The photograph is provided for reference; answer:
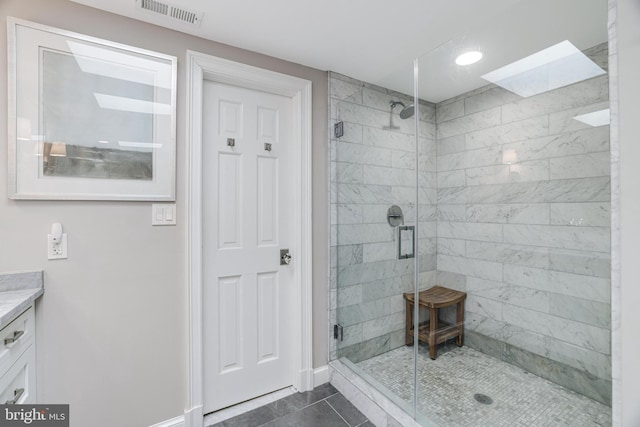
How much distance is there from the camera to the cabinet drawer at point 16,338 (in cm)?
102

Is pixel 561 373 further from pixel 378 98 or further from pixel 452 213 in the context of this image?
pixel 378 98

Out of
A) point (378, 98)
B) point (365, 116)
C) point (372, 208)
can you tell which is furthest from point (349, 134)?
point (372, 208)

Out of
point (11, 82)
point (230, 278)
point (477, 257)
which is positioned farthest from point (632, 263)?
point (11, 82)

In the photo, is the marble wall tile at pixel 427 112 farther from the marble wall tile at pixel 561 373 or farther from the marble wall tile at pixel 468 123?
the marble wall tile at pixel 561 373

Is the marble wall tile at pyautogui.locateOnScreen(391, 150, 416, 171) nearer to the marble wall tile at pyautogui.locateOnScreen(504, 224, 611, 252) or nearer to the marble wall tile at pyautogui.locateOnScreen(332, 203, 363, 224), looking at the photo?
the marble wall tile at pyautogui.locateOnScreen(332, 203, 363, 224)

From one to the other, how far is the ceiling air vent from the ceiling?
0.03 m

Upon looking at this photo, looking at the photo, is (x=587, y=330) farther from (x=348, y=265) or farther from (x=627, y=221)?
(x=348, y=265)

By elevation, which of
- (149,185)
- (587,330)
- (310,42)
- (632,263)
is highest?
(310,42)

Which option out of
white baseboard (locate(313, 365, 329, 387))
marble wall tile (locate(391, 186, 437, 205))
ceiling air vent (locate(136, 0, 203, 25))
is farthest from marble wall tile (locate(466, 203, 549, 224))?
ceiling air vent (locate(136, 0, 203, 25))

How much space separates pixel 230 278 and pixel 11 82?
1427 mm

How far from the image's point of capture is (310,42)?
174cm

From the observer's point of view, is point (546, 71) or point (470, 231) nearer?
point (546, 71)

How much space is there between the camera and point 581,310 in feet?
5.94

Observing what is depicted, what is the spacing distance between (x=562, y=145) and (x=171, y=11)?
252cm
